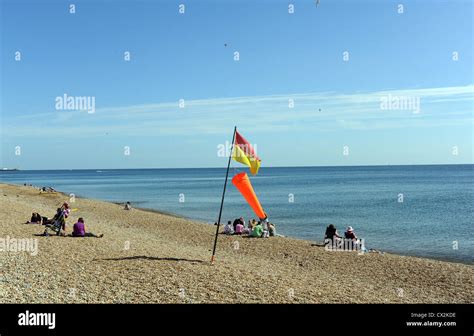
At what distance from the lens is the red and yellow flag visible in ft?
47.5

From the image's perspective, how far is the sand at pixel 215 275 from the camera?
10.3 m

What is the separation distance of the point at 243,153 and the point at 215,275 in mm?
4186

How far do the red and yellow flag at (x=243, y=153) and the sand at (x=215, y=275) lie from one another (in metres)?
3.52

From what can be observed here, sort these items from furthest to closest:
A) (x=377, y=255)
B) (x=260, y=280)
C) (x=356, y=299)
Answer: (x=377, y=255), (x=260, y=280), (x=356, y=299)

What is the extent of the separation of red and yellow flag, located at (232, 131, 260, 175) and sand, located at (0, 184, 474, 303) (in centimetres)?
352

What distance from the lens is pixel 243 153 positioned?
1455 centimetres

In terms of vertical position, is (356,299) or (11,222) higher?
(11,222)

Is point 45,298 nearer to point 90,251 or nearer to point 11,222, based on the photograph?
point 90,251

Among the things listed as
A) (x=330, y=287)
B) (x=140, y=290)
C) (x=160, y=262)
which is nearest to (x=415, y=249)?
(x=330, y=287)

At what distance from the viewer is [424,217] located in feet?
130

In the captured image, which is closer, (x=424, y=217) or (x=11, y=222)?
(x=11, y=222)
